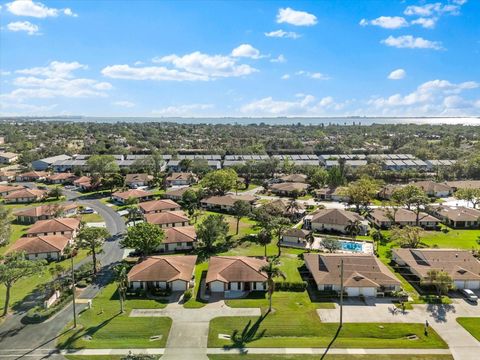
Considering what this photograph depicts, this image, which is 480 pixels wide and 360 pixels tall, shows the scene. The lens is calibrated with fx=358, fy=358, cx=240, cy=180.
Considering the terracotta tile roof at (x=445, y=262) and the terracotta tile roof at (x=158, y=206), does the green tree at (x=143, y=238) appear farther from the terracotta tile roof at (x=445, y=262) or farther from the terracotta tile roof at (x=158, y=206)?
the terracotta tile roof at (x=445, y=262)

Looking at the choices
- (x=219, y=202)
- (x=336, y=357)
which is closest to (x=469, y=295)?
(x=336, y=357)

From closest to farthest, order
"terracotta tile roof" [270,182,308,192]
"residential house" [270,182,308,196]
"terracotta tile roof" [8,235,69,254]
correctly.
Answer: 1. "terracotta tile roof" [8,235,69,254]
2. "residential house" [270,182,308,196]
3. "terracotta tile roof" [270,182,308,192]

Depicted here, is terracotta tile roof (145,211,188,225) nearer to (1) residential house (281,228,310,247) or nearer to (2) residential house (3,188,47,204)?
(1) residential house (281,228,310,247)

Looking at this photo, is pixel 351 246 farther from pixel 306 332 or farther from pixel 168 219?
pixel 168 219

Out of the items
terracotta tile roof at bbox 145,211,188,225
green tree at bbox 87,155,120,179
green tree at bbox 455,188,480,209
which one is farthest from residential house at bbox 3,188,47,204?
green tree at bbox 455,188,480,209

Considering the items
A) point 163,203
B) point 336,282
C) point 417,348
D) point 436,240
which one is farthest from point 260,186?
point 417,348

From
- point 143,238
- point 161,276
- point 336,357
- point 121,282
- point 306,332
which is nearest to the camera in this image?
point 336,357
